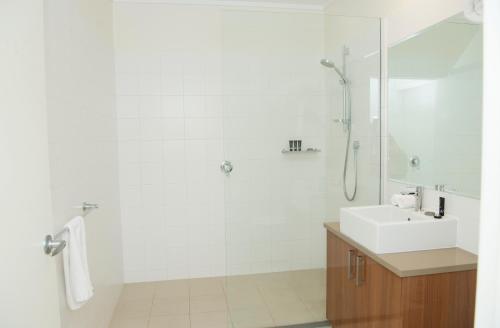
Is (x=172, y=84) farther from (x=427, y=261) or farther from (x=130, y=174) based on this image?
(x=427, y=261)

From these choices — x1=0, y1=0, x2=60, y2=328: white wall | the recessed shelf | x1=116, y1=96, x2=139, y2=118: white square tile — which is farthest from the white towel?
x1=116, y1=96, x2=139, y2=118: white square tile

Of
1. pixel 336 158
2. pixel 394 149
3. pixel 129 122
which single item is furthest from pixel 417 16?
pixel 129 122

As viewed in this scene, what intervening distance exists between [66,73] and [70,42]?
0.22 meters

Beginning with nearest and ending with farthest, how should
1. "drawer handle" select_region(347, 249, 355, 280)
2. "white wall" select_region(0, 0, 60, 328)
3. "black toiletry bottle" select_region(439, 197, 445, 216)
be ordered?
1. "white wall" select_region(0, 0, 60, 328)
2. "black toiletry bottle" select_region(439, 197, 445, 216)
3. "drawer handle" select_region(347, 249, 355, 280)

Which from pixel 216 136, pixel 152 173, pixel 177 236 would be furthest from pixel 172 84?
pixel 177 236

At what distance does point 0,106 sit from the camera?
1.00 m

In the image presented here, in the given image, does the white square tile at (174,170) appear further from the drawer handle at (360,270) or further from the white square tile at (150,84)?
the drawer handle at (360,270)

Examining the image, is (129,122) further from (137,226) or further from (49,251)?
(49,251)

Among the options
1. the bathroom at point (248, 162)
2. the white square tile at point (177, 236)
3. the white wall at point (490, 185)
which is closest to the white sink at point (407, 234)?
the bathroom at point (248, 162)

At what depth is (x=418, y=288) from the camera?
1557 millimetres

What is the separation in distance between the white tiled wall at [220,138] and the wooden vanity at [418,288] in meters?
0.87

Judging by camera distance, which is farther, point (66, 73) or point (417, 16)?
point (417, 16)

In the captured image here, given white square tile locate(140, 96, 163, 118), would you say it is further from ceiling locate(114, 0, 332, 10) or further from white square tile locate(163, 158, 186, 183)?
ceiling locate(114, 0, 332, 10)

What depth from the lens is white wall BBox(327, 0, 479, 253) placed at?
1740 mm
